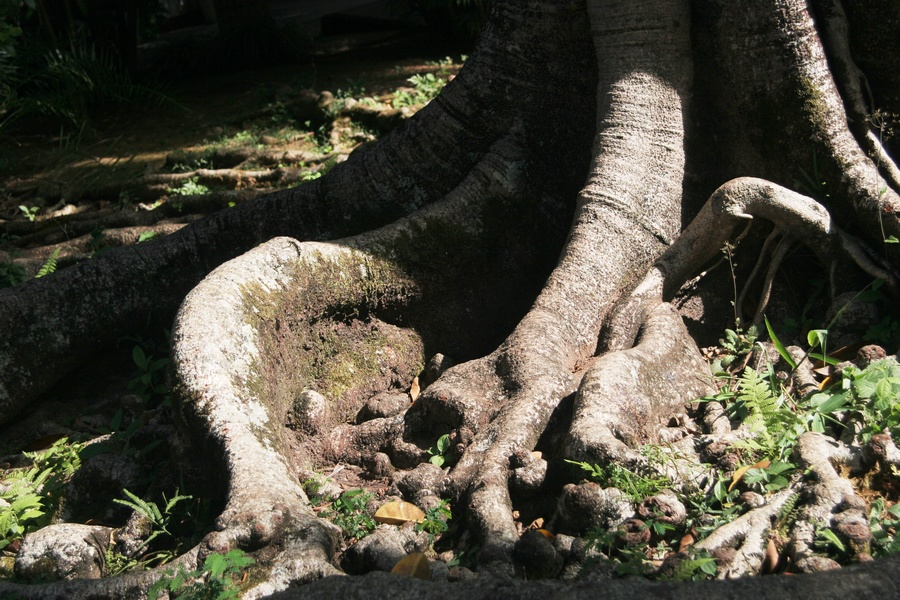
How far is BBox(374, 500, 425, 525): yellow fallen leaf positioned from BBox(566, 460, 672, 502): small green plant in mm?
622

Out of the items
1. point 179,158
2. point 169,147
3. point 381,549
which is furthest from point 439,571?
point 169,147

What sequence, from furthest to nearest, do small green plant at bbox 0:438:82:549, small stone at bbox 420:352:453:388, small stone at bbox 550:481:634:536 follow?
1. small stone at bbox 420:352:453:388
2. small green plant at bbox 0:438:82:549
3. small stone at bbox 550:481:634:536

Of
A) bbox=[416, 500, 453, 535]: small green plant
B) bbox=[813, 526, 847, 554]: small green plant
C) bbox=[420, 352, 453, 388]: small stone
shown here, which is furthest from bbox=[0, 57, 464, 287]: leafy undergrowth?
bbox=[813, 526, 847, 554]: small green plant

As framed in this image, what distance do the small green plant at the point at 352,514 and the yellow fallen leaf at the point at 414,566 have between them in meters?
0.33

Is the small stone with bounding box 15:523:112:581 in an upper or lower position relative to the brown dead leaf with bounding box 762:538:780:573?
lower

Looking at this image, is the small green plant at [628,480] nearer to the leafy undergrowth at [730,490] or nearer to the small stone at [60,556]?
the leafy undergrowth at [730,490]

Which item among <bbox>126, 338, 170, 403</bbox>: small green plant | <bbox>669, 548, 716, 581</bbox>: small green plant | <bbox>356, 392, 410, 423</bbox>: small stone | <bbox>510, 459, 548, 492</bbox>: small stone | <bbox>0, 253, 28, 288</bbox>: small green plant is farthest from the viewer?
<bbox>0, 253, 28, 288</bbox>: small green plant

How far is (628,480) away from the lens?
280 centimetres

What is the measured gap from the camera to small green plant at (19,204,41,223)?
23.5 ft

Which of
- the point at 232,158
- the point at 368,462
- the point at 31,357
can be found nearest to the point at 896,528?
the point at 368,462

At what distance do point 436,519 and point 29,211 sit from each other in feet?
18.6

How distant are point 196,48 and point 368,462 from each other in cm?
1021

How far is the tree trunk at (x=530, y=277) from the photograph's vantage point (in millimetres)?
2938

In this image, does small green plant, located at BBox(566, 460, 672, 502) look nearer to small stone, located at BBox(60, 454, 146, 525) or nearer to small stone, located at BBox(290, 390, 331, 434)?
small stone, located at BBox(290, 390, 331, 434)
